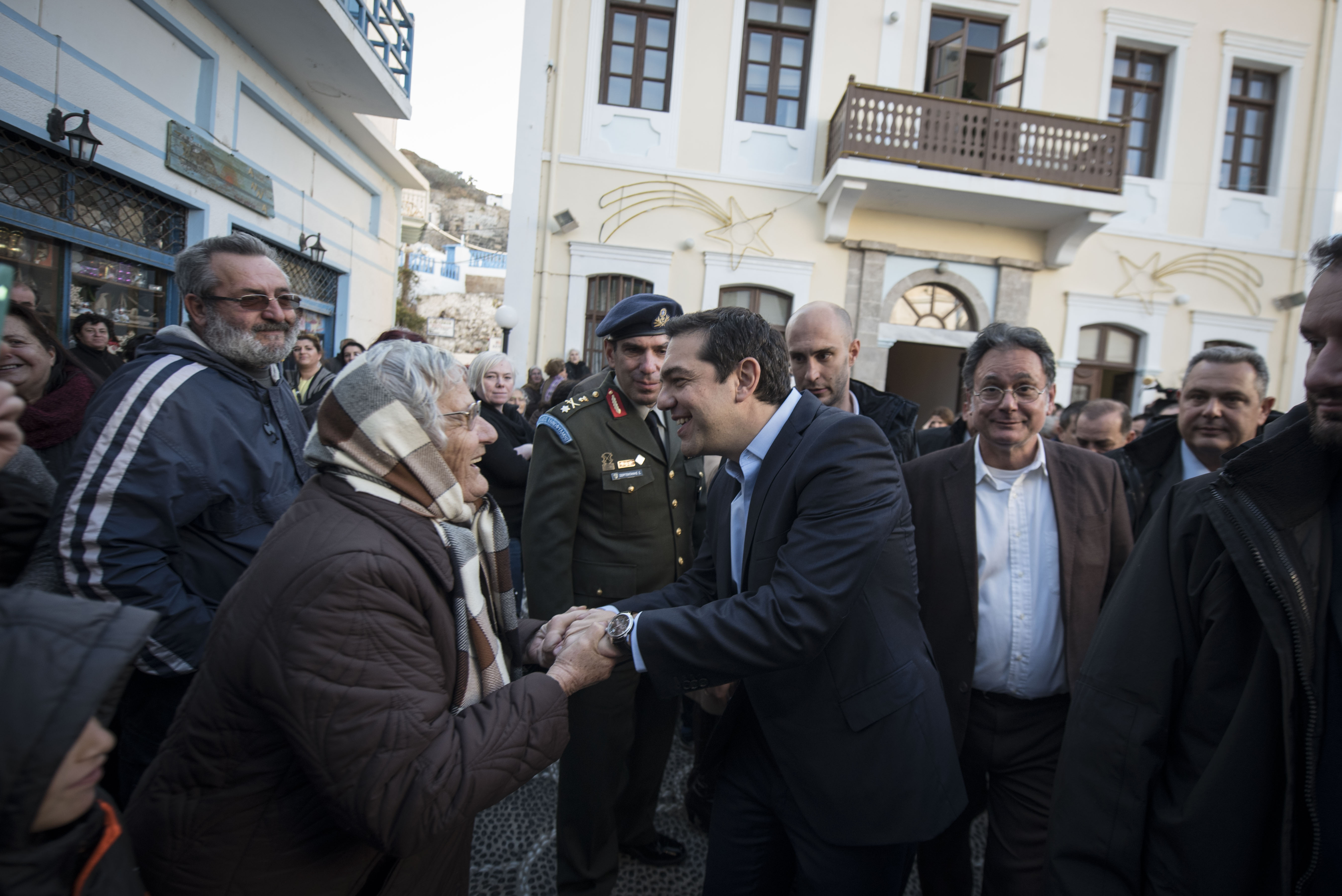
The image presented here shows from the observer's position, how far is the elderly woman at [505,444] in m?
4.21

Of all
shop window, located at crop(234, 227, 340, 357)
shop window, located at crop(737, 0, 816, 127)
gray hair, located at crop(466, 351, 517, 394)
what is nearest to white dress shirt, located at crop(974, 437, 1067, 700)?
gray hair, located at crop(466, 351, 517, 394)

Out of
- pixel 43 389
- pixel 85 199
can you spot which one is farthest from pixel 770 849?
pixel 85 199

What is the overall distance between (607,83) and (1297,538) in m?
11.5

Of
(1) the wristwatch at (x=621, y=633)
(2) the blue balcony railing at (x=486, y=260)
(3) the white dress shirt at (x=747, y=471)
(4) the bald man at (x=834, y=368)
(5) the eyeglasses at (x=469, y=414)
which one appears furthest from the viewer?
(2) the blue balcony railing at (x=486, y=260)

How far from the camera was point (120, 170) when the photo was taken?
604 cm

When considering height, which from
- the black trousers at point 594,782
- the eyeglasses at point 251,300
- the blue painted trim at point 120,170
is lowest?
the black trousers at point 594,782

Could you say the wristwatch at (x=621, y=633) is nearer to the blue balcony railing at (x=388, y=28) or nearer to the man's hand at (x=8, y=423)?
the man's hand at (x=8, y=423)

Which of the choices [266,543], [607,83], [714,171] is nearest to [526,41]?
[607,83]

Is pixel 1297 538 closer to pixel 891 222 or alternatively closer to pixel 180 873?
pixel 180 873

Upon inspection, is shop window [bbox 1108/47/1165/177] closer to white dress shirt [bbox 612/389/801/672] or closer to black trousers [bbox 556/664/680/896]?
white dress shirt [bbox 612/389/801/672]

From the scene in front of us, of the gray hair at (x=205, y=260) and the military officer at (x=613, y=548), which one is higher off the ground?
the gray hair at (x=205, y=260)

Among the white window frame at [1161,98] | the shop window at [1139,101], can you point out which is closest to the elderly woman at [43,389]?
the white window frame at [1161,98]

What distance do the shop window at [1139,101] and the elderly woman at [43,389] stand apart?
14.2 metres

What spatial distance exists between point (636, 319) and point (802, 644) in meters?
1.66
